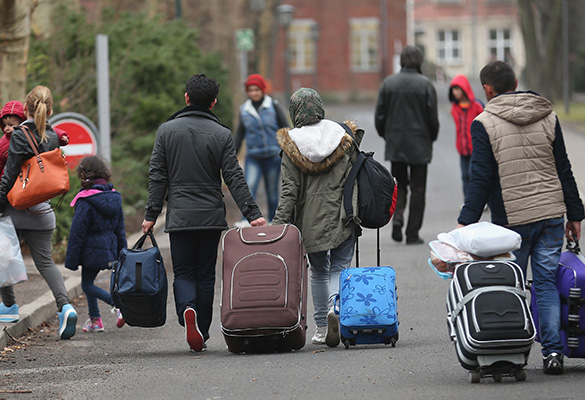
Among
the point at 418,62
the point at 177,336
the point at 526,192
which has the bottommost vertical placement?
the point at 177,336

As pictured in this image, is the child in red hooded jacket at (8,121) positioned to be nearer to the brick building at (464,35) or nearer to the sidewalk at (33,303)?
the sidewalk at (33,303)

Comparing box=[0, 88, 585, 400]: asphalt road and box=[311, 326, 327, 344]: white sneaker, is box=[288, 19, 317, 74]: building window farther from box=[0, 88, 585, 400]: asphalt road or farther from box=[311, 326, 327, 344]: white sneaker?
box=[311, 326, 327, 344]: white sneaker

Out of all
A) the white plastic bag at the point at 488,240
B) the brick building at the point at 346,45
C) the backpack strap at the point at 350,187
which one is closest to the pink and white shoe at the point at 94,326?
the backpack strap at the point at 350,187

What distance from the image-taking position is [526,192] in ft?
21.1

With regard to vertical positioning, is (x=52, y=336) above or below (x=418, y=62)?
below

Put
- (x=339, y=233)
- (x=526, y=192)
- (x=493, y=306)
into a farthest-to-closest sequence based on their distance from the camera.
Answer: (x=339, y=233) < (x=526, y=192) < (x=493, y=306)

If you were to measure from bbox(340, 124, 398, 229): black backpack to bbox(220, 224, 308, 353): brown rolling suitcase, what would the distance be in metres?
0.46

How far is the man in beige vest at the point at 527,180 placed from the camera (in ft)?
21.0

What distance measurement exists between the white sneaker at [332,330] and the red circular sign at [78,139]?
18.7 feet

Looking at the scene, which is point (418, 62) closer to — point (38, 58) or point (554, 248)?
point (38, 58)

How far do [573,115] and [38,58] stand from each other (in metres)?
26.2

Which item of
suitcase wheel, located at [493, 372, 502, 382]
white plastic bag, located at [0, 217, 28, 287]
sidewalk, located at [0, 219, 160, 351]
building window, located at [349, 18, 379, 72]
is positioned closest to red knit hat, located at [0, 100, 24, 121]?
white plastic bag, located at [0, 217, 28, 287]

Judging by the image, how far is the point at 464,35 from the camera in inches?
3236

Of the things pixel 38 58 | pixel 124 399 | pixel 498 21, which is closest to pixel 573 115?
pixel 38 58
